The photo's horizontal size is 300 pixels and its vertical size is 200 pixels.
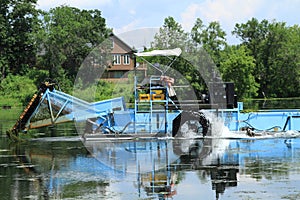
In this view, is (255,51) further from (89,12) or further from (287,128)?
(287,128)

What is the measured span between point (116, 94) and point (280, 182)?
148 ft

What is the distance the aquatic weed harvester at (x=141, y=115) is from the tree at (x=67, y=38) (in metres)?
50.0

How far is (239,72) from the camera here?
74.8 meters

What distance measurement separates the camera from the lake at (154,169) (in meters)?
12.1

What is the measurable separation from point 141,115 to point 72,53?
179 feet

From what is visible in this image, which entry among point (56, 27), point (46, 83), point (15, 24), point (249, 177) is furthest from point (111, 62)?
point (249, 177)

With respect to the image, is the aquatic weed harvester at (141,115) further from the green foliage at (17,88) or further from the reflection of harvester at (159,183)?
the green foliage at (17,88)

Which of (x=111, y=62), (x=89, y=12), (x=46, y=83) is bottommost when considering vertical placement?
(x=46, y=83)

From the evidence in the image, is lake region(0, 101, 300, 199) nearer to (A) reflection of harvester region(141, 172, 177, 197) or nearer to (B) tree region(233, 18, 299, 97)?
(A) reflection of harvester region(141, 172, 177, 197)

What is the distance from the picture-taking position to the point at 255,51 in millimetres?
90188

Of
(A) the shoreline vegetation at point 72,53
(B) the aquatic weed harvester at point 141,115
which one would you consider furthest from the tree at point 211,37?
(B) the aquatic weed harvester at point 141,115

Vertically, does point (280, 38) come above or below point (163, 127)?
above

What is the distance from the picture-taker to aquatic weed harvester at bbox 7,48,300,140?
22.5 m

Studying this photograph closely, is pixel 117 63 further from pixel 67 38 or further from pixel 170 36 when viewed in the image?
pixel 170 36
